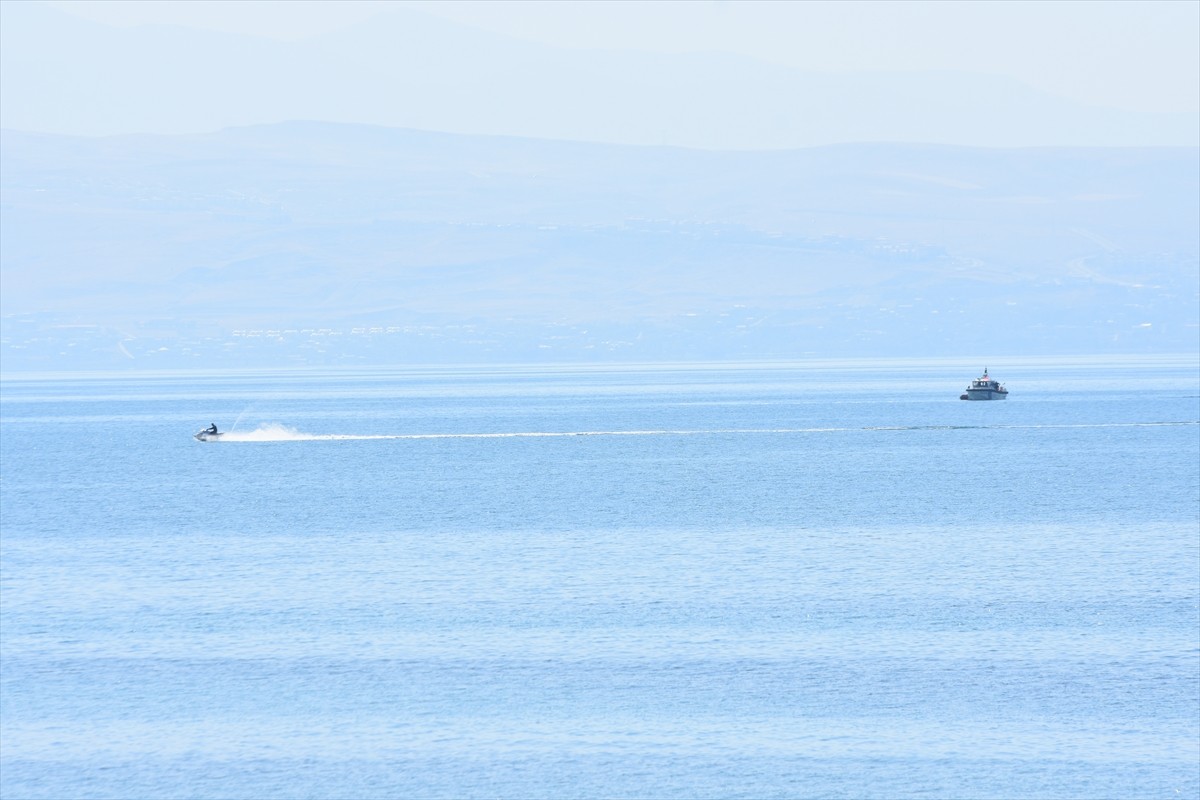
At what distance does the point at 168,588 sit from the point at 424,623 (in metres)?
17.1

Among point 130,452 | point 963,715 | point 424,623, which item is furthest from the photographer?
point 130,452

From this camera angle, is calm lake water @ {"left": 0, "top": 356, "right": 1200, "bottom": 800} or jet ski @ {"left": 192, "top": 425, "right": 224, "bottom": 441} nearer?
calm lake water @ {"left": 0, "top": 356, "right": 1200, "bottom": 800}

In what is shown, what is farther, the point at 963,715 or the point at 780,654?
the point at 780,654

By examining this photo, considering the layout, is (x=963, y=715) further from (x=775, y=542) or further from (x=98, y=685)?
(x=775, y=542)

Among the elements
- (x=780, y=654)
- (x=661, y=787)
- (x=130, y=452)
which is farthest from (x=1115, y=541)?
(x=130, y=452)

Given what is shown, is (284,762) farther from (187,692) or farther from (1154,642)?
(1154,642)

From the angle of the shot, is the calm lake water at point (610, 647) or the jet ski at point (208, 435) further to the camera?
the jet ski at point (208, 435)

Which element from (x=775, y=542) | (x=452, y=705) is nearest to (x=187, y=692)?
(x=452, y=705)

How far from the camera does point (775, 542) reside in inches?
3846

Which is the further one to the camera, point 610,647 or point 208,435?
point 208,435

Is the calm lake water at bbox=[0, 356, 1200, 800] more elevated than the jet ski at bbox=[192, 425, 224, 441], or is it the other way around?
the jet ski at bbox=[192, 425, 224, 441]

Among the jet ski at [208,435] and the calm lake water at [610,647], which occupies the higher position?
the jet ski at [208,435]

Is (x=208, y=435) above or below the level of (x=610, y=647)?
above

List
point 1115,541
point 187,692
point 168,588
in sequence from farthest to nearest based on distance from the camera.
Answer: point 1115,541, point 168,588, point 187,692
